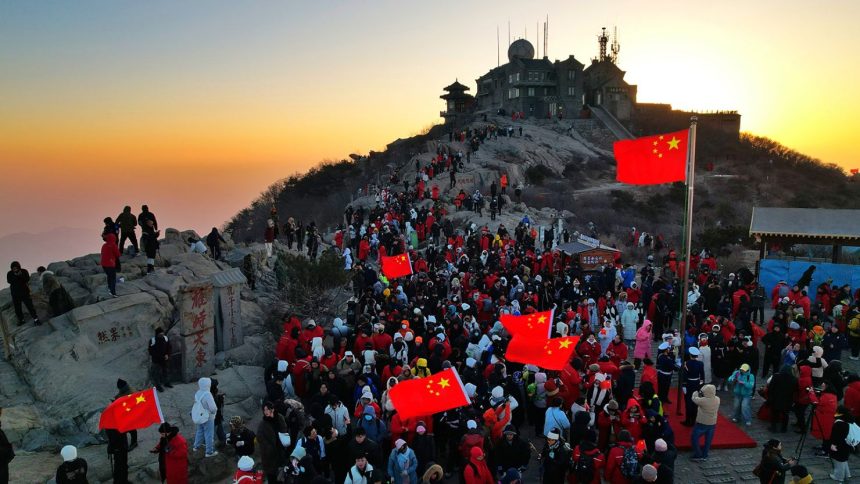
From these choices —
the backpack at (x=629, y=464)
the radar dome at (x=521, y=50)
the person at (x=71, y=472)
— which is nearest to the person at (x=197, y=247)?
the person at (x=71, y=472)

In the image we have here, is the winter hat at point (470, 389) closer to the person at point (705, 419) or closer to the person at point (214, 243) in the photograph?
the person at point (705, 419)

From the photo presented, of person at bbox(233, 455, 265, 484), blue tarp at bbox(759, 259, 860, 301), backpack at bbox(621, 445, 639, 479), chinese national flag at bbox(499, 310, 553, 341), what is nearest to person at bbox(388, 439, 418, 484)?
person at bbox(233, 455, 265, 484)

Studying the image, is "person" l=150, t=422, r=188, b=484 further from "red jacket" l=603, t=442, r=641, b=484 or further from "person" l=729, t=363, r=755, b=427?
"person" l=729, t=363, r=755, b=427

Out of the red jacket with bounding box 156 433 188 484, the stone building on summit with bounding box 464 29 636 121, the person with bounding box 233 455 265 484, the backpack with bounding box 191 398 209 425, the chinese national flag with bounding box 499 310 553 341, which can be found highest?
the stone building on summit with bounding box 464 29 636 121

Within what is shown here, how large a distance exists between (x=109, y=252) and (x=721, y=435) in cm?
1485

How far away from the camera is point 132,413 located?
9.43 m

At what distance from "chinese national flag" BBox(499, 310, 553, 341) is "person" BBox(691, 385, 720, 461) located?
3.10 metres

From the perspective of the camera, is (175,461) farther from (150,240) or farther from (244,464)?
(150,240)

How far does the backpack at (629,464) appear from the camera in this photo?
27.2ft

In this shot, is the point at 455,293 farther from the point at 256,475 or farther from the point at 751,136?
the point at 751,136

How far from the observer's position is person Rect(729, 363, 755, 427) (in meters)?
11.5

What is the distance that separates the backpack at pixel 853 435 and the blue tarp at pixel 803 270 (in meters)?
11.9

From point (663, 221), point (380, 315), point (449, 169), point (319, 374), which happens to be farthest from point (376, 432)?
point (663, 221)

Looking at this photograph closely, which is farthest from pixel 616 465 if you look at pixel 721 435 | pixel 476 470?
pixel 721 435
